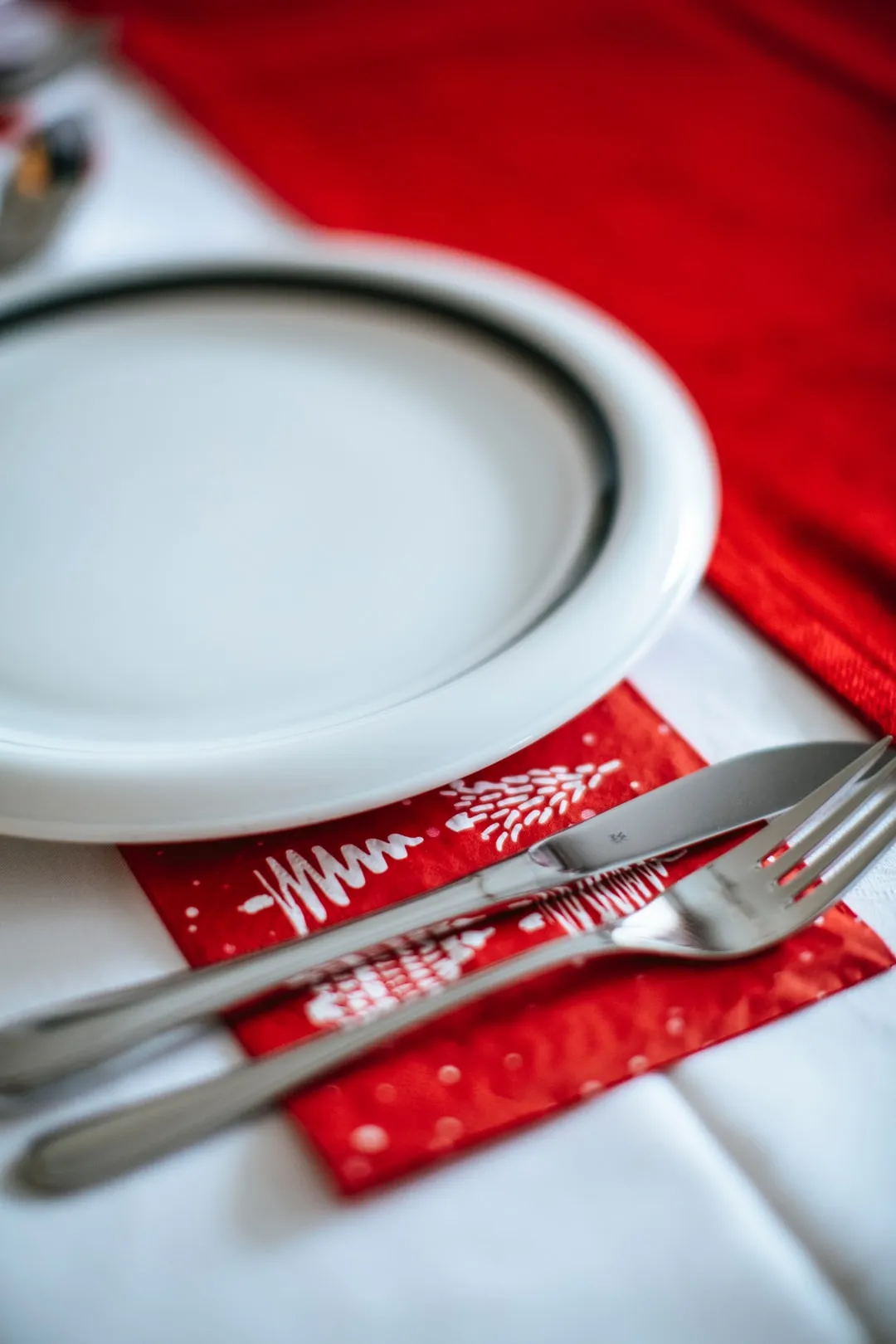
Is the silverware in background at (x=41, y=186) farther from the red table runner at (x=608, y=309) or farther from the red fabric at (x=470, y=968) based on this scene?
the red fabric at (x=470, y=968)

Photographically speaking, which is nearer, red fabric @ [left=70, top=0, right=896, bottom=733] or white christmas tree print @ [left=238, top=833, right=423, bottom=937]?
white christmas tree print @ [left=238, top=833, right=423, bottom=937]

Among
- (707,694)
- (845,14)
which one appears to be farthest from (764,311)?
(845,14)

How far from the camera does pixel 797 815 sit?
0.35 meters

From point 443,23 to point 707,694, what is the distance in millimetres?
746

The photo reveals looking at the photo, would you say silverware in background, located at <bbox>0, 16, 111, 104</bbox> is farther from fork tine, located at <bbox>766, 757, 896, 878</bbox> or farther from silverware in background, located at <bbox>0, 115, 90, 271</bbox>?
fork tine, located at <bbox>766, 757, 896, 878</bbox>

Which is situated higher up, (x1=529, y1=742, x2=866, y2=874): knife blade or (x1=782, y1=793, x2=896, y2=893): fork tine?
(x1=529, y1=742, x2=866, y2=874): knife blade

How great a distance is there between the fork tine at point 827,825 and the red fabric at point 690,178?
7 centimetres

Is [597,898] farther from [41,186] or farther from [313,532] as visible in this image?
[41,186]

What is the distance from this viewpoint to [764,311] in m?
0.64

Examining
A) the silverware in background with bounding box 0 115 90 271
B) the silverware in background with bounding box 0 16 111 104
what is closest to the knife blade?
the silverware in background with bounding box 0 115 90 271

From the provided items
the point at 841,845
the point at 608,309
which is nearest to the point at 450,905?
the point at 841,845

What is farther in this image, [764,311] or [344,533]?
[764,311]

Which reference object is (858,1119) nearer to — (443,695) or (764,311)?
(443,695)

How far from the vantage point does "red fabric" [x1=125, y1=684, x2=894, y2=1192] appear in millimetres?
302
